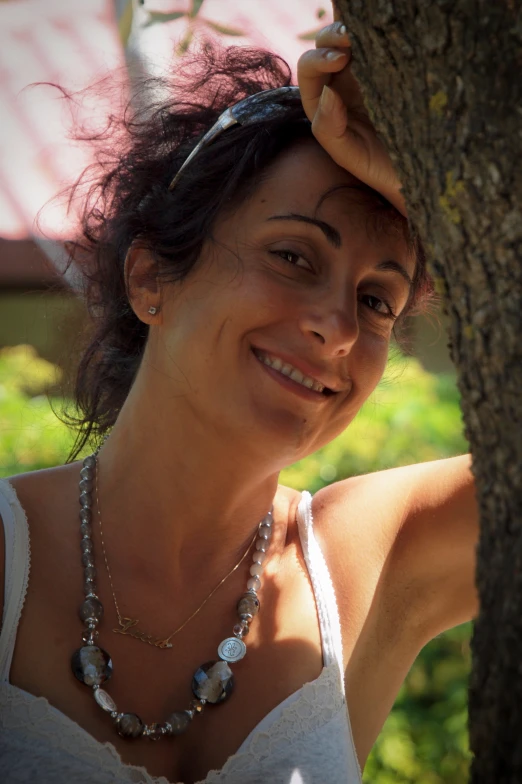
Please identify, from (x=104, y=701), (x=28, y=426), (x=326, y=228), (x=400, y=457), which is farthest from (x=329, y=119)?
(x=28, y=426)

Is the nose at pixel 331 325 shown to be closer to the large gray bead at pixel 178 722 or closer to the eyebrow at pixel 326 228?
the eyebrow at pixel 326 228

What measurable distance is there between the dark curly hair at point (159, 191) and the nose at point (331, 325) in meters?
0.24

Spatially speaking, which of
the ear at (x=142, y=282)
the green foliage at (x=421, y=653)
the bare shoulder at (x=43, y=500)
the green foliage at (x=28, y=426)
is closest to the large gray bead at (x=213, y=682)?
the bare shoulder at (x=43, y=500)

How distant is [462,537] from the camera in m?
2.40

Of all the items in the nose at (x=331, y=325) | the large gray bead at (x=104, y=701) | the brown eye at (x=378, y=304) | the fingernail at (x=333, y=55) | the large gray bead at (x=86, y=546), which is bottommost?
the large gray bead at (x=104, y=701)

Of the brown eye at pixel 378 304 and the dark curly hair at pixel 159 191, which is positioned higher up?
the dark curly hair at pixel 159 191

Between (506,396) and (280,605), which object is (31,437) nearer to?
(280,605)

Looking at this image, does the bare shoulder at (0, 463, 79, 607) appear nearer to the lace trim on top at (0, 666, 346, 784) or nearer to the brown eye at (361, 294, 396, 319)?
the lace trim on top at (0, 666, 346, 784)

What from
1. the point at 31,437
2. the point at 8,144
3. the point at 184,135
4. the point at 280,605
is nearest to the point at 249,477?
the point at 280,605

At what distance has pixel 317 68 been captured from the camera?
6.16 ft

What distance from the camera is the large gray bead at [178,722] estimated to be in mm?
2115

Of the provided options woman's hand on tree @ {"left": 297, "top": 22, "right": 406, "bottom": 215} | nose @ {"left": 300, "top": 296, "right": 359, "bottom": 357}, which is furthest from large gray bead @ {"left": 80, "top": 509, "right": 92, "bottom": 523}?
woman's hand on tree @ {"left": 297, "top": 22, "right": 406, "bottom": 215}

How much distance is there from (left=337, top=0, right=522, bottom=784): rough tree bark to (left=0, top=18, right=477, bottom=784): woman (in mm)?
625

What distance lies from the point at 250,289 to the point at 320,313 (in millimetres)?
161
